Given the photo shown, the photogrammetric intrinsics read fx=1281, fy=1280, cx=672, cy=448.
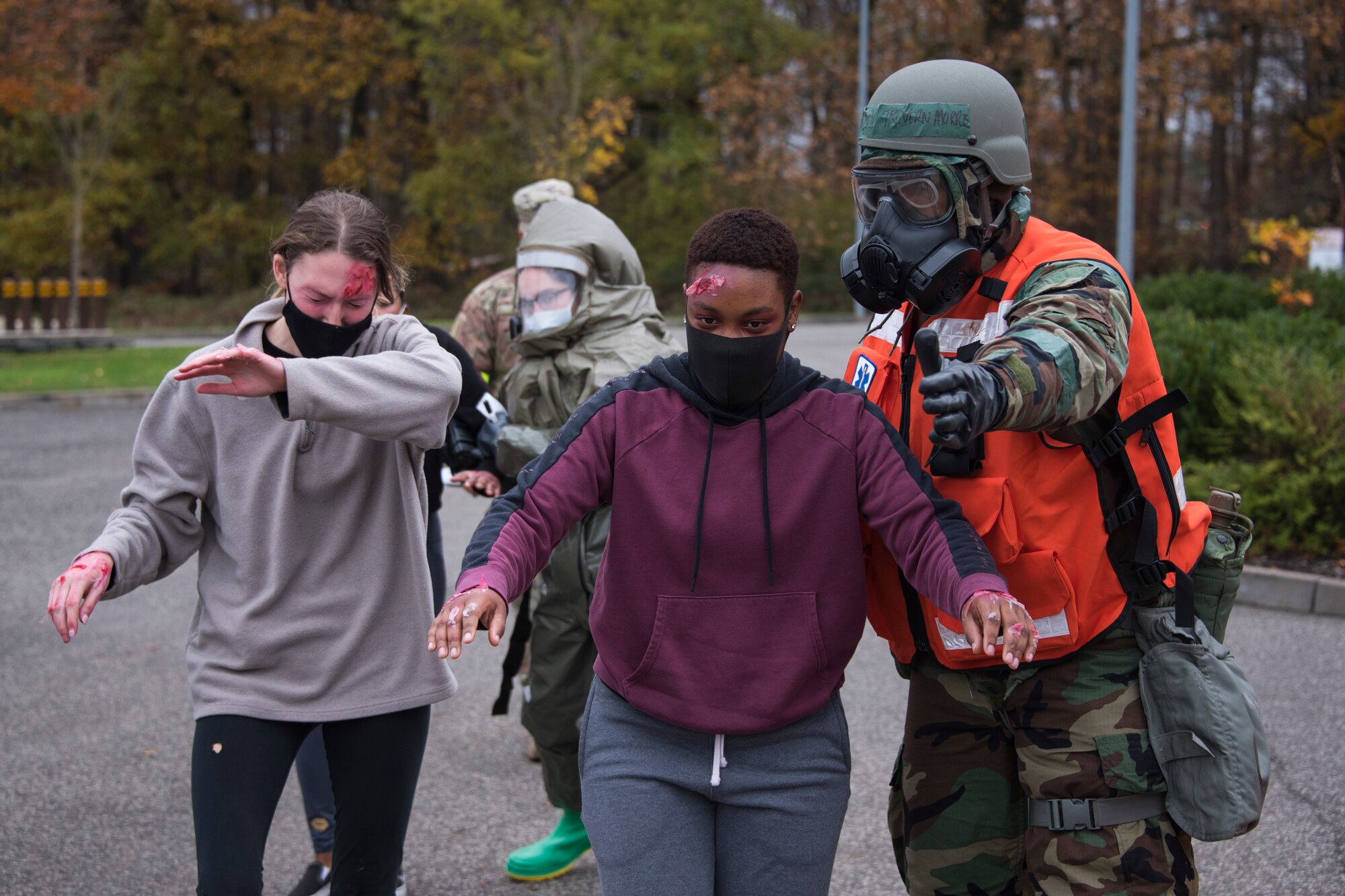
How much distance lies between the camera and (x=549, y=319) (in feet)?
13.7

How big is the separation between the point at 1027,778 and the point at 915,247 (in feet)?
3.35

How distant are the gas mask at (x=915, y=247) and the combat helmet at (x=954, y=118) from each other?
62 millimetres

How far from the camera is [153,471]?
2715mm

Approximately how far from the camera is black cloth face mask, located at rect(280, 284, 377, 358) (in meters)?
2.73

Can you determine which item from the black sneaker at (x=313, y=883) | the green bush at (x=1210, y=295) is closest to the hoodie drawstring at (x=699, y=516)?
the black sneaker at (x=313, y=883)

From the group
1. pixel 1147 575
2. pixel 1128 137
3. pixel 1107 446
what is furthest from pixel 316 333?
pixel 1128 137

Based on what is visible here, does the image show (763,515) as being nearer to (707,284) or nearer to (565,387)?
(707,284)

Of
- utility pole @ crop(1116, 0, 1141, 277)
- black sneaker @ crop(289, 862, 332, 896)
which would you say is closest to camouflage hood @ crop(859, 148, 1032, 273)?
black sneaker @ crop(289, 862, 332, 896)

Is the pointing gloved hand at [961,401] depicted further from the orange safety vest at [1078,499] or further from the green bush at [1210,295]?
the green bush at [1210,295]

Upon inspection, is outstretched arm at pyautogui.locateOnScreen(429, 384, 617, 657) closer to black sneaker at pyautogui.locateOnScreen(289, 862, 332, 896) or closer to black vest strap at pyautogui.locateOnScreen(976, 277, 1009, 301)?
black vest strap at pyautogui.locateOnScreen(976, 277, 1009, 301)

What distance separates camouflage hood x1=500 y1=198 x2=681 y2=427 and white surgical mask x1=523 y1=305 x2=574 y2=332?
0.12ft

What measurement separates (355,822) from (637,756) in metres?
0.79

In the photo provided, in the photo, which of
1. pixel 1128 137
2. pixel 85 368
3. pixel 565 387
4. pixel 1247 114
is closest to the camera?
pixel 565 387

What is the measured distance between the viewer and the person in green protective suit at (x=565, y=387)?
12.8 ft
